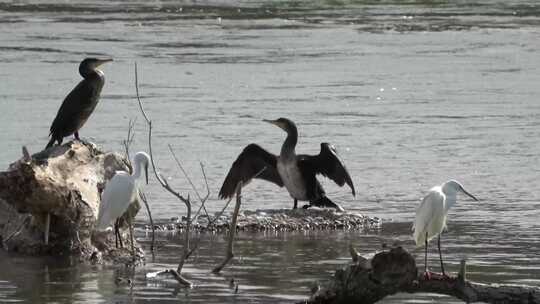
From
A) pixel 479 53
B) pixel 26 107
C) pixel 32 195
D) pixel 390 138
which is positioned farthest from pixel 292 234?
pixel 479 53

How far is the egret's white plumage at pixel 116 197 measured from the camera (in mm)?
10633

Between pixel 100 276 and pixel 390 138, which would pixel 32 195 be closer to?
pixel 100 276

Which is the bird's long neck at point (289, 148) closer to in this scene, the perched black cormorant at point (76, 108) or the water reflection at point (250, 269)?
the water reflection at point (250, 269)

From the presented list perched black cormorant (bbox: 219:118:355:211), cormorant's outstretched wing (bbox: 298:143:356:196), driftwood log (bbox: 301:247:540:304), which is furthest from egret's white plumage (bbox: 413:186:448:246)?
perched black cormorant (bbox: 219:118:355:211)

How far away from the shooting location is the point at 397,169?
642 inches

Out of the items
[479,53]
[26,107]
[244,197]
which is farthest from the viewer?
[479,53]

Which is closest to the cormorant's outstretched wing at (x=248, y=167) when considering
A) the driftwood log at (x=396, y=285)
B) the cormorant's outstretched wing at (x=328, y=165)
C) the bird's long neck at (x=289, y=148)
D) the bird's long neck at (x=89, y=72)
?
the bird's long neck at (x=289, y=148)

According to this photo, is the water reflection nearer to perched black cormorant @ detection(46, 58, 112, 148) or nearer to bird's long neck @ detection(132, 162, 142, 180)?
bird's long neck @ detection(132, 162, 142, 180)

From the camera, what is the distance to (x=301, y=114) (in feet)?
67.1

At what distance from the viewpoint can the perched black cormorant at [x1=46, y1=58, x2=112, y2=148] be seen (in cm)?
1259

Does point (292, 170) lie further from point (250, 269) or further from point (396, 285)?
point (396, 285)

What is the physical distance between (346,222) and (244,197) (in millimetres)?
1986

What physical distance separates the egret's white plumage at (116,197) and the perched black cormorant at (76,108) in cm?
183

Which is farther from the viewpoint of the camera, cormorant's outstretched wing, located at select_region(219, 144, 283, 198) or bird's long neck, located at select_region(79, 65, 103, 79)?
cormorant's outstretched wing, located at select_region(219, 144, 283, 198)
